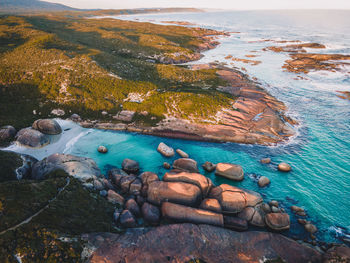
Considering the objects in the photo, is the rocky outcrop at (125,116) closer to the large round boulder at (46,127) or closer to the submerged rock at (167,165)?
the large round boulder at (46,127)

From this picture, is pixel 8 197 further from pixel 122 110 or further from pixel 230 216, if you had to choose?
pixel 122 110

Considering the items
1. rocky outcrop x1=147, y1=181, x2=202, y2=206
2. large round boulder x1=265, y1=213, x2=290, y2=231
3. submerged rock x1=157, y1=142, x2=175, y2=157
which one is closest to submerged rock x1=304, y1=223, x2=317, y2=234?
large round boulder x1=265, y1=213, x2=290, y2=231

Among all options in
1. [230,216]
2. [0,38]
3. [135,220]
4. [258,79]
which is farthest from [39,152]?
[258,79]

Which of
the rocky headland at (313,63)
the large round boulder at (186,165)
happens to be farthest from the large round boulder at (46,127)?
the rocky headland at (313,63)

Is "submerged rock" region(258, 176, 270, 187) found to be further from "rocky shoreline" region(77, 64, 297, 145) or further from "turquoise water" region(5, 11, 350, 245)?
"rocky shoreline" region(77, 64, 297, 145)

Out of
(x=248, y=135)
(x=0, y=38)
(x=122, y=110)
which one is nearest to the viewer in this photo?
(x=248, y=135)

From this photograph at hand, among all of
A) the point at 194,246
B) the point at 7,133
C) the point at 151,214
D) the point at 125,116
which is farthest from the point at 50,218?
the point at 125,116
